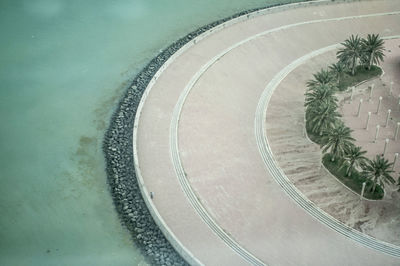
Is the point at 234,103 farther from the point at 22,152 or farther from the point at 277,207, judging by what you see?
the point at 22,152

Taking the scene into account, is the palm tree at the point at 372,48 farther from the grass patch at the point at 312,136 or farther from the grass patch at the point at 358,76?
the grass patch at the point at 312,136

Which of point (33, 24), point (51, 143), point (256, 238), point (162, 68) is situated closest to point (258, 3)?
point (162, 68)

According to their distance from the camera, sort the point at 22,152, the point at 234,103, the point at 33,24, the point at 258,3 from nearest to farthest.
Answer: the point at 22,152 → the point at 234,103 → the point at 33,24 → the point at 258,3

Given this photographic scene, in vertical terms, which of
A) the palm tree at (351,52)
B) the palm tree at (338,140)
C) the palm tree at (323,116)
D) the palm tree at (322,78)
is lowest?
the palm tree at (338,140)

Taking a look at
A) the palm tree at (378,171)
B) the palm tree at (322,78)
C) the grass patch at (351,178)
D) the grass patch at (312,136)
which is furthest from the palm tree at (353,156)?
the palm tree at (322,78)

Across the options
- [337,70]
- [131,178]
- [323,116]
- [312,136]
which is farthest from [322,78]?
[131,178]
